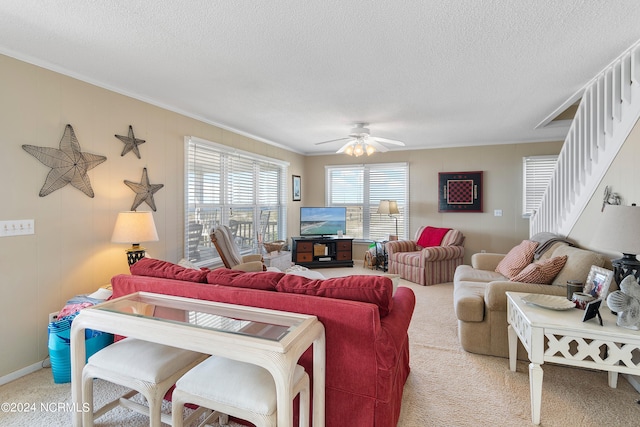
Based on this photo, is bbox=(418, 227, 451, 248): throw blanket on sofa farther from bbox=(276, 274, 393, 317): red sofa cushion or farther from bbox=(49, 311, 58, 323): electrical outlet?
bbox=(49, 311, 58, 323): electrical outlet

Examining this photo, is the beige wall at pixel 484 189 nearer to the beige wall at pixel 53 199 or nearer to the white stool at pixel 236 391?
the beige wall at pixel 53 199

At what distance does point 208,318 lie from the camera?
1.52 m

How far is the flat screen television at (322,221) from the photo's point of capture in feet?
20.7

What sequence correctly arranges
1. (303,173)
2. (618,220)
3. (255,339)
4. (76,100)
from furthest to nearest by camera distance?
1. (303,173)
2. (76,100)
3. (618,220)
4. (255,339)

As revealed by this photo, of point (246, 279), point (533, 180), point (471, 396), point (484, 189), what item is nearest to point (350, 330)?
point (246, 279)

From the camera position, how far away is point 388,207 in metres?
6.03

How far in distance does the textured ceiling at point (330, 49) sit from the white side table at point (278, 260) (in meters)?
2.29

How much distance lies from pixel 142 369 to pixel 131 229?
163 centimetres

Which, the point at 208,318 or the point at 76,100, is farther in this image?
the point at 76,100

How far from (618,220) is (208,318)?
7.74 ft

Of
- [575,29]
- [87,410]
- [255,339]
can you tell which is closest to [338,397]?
[255,339]

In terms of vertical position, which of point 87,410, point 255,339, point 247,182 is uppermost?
point 247,182

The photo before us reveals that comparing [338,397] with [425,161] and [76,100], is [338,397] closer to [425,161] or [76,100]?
[76,100]

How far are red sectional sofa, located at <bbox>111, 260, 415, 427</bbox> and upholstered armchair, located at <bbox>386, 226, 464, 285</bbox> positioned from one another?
345cm
